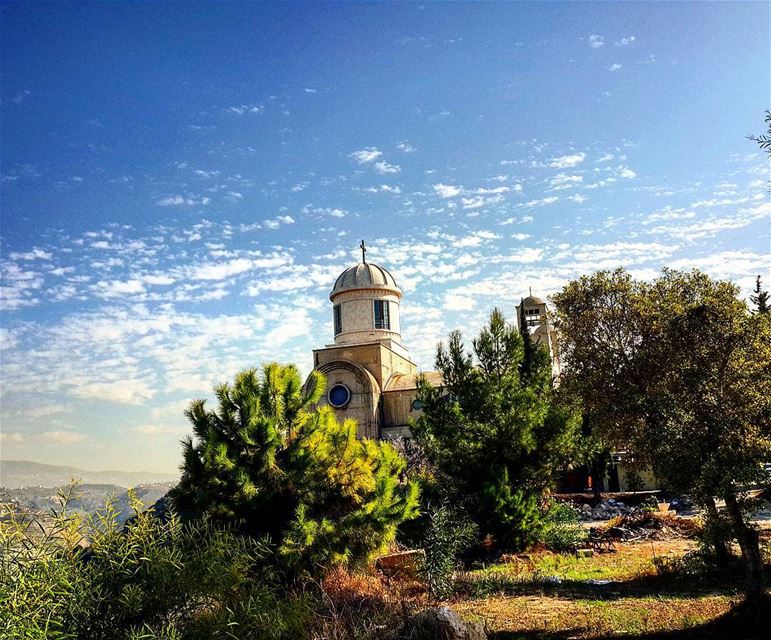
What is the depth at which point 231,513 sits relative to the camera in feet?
35.0

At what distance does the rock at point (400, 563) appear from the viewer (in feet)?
39.1

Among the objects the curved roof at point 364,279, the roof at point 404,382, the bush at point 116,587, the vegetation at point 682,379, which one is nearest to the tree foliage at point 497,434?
the vegetation at point 682,379

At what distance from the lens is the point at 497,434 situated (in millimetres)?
17000

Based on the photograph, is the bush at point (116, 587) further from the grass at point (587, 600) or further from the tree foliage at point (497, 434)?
the tree foliage at point (497, 434)

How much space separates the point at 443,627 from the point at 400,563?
20.0 ft

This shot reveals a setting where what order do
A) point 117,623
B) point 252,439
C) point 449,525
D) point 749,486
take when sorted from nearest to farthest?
1. point 117,623
2. point 749,486
3. point 252,439
4. point 449,525

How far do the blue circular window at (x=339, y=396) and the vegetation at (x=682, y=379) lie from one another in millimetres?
22197

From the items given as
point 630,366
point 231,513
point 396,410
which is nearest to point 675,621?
point 630,366

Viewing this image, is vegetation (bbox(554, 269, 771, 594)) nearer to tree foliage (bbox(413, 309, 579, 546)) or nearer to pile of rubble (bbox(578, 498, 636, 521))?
tree foliage (bbox(413, 309, 579, 546))

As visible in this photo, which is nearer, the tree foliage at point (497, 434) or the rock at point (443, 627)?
the rock at point (443, 627)

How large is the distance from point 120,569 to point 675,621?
7.58 metres

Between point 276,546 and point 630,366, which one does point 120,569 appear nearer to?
point 276,546

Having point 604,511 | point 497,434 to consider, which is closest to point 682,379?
point 497,434

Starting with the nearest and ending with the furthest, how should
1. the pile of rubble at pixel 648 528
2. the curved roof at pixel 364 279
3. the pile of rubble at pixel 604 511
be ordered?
the pile of rubble at pixel 648 528, the pile of rubble at pixel 604 511, the curved roof at pixel 364 279
